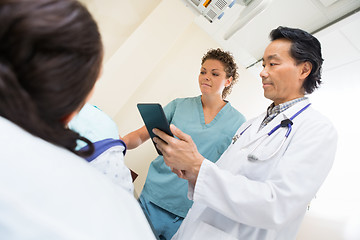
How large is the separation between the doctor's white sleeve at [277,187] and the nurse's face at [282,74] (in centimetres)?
35

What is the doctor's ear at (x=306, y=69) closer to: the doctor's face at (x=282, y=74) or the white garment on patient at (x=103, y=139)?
the doctor's face at (x=282, y=74)

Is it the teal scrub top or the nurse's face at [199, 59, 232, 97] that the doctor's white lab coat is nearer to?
the teal scrub top

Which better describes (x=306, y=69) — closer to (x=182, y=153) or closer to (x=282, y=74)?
(x=282, y=74)

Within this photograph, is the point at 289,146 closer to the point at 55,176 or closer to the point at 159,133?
the point at 159,133

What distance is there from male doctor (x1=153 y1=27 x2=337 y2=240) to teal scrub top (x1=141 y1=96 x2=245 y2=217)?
0.36 metres

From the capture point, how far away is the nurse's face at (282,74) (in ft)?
3.16

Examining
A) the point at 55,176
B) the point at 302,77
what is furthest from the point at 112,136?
the point at 302,77

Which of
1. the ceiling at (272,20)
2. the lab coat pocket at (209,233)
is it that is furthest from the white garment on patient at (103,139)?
the ceiling at (272,20)

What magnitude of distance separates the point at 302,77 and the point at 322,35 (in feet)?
3.04

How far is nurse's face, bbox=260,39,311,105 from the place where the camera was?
3.16ft

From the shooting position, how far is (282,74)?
0.96 m

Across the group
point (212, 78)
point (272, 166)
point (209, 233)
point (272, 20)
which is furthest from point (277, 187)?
point (272, 20)

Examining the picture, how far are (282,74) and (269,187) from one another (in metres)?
0.63

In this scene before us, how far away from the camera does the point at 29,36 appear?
29cm
